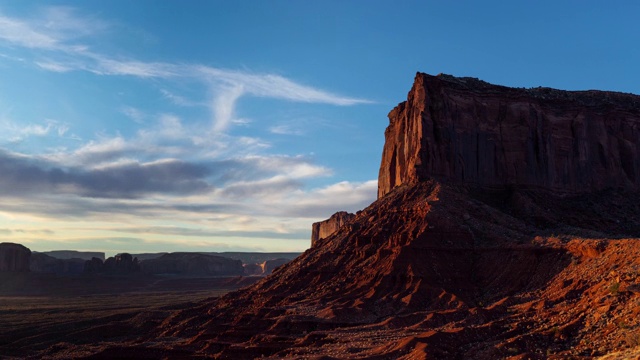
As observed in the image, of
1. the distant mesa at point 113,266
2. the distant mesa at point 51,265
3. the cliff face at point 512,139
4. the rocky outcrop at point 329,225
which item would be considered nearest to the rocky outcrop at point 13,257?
the distant mesa at point 113,266

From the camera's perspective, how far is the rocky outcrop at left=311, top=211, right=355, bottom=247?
128 meters

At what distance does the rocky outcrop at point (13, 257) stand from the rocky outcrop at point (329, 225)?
77002 millimetres

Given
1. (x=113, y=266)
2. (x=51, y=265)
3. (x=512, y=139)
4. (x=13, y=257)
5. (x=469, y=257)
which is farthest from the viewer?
(x=51, y=265)

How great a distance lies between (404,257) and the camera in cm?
4541

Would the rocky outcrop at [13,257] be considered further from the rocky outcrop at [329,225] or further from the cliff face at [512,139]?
the cliff face at [512,139]

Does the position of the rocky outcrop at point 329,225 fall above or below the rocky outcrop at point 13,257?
above

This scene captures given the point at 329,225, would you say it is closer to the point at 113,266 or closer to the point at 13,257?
the point at 113,266

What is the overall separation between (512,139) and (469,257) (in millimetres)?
22551

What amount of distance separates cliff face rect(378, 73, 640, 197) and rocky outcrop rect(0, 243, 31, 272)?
390ft

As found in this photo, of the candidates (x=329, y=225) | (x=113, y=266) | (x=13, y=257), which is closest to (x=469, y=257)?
(x=329, y=225)

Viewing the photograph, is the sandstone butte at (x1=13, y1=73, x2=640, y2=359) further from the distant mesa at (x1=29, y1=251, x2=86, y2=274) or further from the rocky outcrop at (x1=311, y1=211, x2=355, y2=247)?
the distant mesa at (x1=29, y1=251, x2=86, y2=274)

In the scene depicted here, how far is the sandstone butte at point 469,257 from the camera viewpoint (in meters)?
26.9

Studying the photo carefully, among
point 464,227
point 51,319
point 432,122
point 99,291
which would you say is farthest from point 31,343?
point 99,291

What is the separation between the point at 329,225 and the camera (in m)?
136
